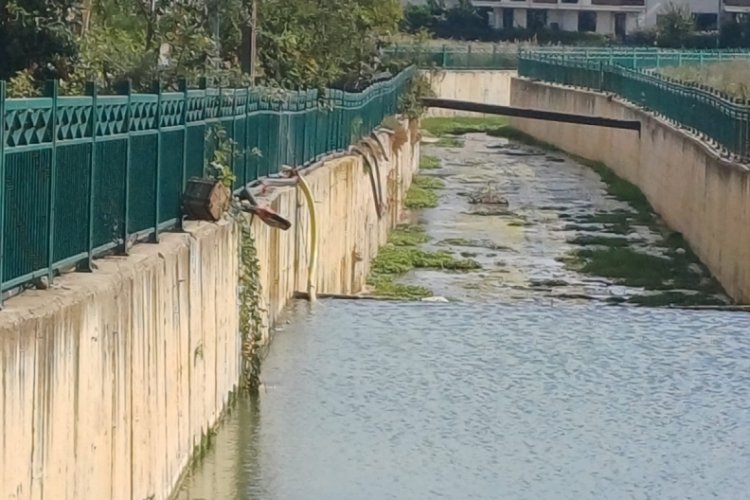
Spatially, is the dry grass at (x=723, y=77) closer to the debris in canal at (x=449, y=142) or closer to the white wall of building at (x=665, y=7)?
the debris in canal at (x=449, y=142)

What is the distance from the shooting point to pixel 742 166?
27.0m

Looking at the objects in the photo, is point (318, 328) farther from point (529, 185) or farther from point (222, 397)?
point (529, 185)

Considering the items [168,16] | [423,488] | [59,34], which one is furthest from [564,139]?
[423,488]

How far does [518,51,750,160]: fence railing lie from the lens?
29.6 meters

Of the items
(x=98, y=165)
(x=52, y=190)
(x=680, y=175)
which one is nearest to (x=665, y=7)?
(x=680, y=175)

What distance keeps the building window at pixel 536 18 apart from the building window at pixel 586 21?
2276 mm

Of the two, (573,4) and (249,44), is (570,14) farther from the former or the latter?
(249,44)

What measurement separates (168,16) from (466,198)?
1996 centimetres

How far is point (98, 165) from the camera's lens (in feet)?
36.2

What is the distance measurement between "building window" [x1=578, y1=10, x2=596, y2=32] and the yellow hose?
303 feet

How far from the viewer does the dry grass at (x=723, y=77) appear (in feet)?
133

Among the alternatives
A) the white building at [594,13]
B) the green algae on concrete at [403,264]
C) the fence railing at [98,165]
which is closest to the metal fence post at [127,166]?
the fence railing at [98,165]

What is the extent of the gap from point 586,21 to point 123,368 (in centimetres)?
10542

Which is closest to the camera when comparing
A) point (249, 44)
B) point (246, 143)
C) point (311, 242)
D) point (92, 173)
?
point (92, 173)
